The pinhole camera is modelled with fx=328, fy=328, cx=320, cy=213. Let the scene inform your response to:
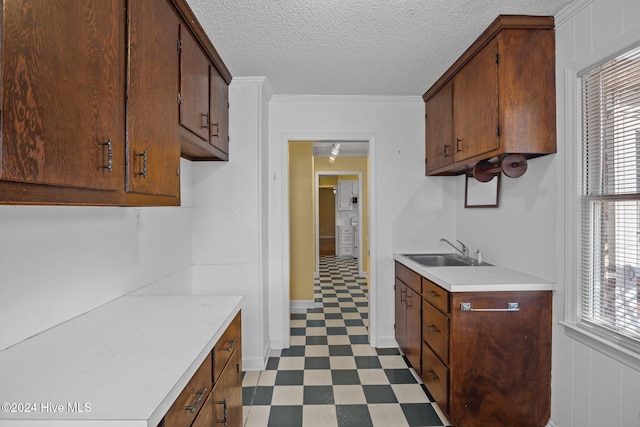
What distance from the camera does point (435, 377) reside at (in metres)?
2.19

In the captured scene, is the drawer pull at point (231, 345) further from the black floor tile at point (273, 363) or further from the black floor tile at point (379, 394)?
the black floor tile at point (273, 363)

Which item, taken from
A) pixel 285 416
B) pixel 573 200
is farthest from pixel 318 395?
pixel 573 200

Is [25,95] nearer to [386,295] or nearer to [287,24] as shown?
[287,24]

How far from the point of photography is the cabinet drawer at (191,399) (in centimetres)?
91

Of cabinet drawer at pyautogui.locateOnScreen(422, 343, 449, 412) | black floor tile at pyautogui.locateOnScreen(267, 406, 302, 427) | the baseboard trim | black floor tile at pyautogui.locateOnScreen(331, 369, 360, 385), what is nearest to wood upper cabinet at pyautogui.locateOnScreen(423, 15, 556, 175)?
cabinet drawer at pyautogui.locateOnScreen(422, 343, 449, 412)

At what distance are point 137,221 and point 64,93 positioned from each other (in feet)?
3.54

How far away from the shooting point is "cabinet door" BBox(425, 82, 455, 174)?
2.63 metres

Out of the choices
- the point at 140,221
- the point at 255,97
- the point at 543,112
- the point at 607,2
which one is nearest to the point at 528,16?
the point at 607,2

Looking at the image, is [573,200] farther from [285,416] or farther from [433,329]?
[285,416]

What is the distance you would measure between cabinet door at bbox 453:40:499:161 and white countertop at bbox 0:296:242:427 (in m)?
1.84

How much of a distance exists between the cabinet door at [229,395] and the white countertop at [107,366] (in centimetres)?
24

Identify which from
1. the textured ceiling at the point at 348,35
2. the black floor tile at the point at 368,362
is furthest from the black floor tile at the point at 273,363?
the textured ceiling at the point at 348,35

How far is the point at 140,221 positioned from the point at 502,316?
2.17 meters

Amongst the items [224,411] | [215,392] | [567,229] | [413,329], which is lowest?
[413,329]
